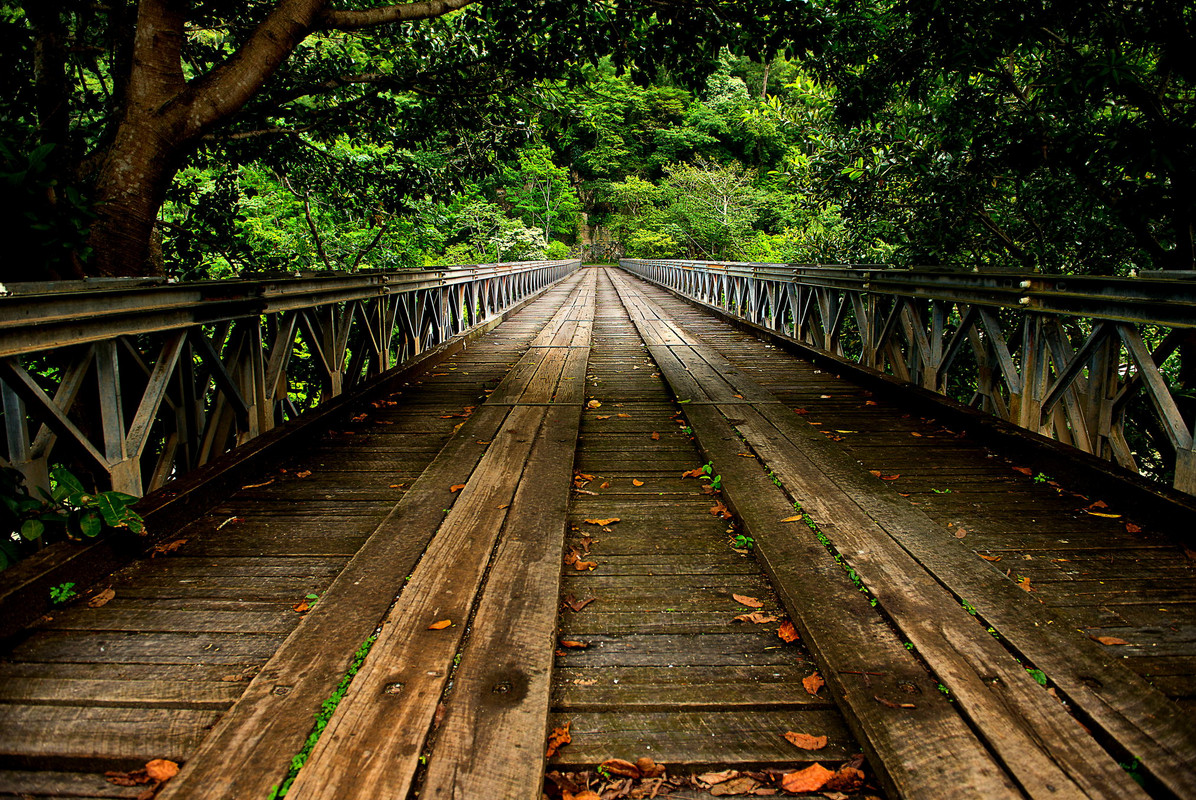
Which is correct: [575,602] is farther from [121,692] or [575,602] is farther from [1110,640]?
[1110,640]

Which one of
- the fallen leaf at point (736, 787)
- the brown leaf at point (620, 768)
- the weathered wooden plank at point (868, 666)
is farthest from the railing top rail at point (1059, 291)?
the brown leaf at point (620, 768)

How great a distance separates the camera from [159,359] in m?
3.06

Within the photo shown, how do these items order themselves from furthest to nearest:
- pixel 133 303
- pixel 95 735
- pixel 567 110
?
1. pixel 567 110
2. pixel 133 303
3. pixel 95 735

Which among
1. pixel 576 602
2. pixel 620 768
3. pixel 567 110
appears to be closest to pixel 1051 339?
pixel 576 602

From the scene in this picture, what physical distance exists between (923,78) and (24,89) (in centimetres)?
905

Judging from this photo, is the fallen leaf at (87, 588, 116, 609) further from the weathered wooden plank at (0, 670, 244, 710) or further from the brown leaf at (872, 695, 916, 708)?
the brown leaf at (872, 695, 916, 708)

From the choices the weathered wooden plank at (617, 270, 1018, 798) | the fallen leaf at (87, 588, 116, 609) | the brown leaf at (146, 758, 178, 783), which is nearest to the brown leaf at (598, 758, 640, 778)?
the weathered wooden plank at (617, 270, 1018, 798)

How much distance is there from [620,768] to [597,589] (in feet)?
2.95

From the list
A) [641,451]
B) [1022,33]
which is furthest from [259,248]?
[1022,33]

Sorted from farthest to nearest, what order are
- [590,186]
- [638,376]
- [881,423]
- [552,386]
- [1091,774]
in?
[590,186]
[638,376]
[552,386]
[881,423]
[1091,774]

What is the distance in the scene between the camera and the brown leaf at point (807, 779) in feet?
5.08

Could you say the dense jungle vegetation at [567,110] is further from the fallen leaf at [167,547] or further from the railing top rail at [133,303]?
the fallen leaf at [167,547]

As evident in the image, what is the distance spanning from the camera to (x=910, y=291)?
17.8ft

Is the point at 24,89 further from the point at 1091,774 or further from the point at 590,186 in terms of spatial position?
the point at 590,186
